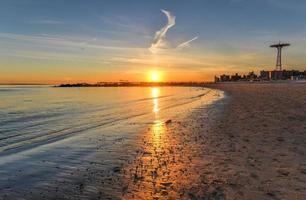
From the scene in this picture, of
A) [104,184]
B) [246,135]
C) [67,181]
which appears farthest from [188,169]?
[246,135]

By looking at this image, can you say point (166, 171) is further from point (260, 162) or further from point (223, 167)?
point (260, 162)

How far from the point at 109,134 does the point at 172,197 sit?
10087 mm

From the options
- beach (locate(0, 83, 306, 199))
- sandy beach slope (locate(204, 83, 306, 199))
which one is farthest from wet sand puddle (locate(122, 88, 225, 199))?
sandy beach slope (locate(204, 83, 306, 199))

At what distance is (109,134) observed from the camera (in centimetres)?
1617

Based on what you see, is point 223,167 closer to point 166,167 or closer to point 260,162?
point 260,162

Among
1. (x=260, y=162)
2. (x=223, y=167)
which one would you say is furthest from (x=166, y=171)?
(x=260, y=162)

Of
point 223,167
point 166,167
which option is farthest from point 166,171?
point 223,167

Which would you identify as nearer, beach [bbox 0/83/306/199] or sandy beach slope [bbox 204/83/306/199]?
sandy beach slope [bbox 204/83/306/199]

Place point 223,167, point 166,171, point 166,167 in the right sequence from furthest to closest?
point 166,167 < point 223,167 < point 166,171

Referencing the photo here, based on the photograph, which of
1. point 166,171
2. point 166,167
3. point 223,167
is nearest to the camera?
point 166,171

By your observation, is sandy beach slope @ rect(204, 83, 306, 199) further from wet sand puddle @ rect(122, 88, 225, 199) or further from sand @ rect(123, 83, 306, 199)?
wet sand puddle @ rect(122, 88, 225, 199)

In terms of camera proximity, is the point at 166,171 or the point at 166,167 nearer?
the point at 166,171

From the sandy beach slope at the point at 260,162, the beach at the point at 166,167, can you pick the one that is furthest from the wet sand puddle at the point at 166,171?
the sandy beach slope at the point at 260,162

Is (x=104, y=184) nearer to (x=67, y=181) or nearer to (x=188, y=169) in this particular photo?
(x=67, y=181)
